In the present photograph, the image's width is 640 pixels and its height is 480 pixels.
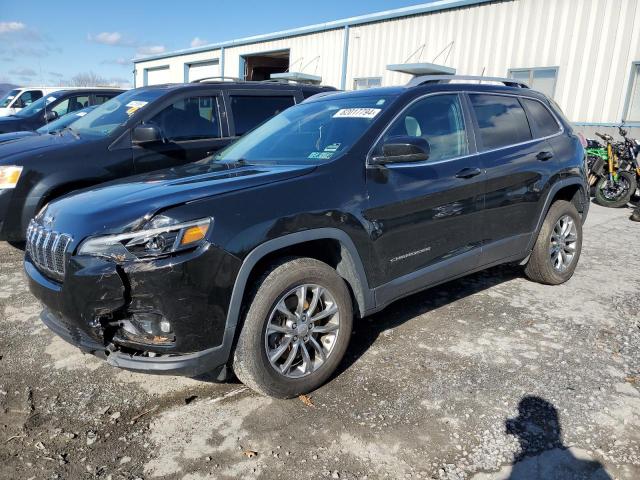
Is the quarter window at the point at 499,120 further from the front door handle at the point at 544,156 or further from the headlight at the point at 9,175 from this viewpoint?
the headlight at the point at 9,175

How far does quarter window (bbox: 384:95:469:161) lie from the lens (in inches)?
141

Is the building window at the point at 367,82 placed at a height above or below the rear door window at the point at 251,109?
above

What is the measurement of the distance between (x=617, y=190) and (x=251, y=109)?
25.5 feet

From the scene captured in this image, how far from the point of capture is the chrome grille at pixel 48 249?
8.67 feet

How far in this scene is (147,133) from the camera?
5023mm

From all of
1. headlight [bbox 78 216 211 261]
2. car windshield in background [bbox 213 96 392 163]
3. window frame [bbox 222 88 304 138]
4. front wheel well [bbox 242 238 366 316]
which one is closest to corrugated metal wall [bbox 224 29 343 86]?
window frame [bbox 222 88 304 138]

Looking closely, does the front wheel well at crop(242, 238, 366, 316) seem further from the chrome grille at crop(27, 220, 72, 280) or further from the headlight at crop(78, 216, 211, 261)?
the chrome grille at crop(27, 220, 72, 280)

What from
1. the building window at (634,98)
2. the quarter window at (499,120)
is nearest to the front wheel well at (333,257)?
the quarter window at (499,120)

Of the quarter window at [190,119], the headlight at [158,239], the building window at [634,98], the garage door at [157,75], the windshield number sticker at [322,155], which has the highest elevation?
the garage door at [157,75]

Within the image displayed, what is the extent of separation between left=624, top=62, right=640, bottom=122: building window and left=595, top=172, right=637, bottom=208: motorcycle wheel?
86.2 inches

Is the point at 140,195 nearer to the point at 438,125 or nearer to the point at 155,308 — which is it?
the point at 155,308

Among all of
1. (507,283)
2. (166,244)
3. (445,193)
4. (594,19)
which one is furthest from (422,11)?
(166,244)

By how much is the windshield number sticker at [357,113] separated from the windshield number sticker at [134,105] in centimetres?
272

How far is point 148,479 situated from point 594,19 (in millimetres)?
13004
